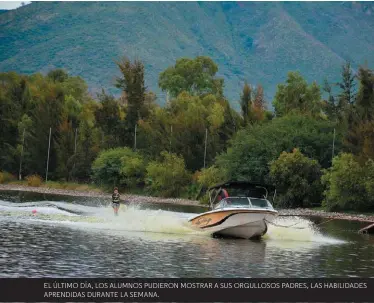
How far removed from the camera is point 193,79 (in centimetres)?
16000

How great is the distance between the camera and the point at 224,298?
2016cm

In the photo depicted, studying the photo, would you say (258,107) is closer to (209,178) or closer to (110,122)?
(110,122)

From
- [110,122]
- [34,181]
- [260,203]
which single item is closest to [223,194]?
[260,203]

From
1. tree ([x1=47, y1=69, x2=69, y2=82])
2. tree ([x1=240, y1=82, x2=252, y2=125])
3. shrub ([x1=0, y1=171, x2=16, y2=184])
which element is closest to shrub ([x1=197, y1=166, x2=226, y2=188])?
tree ([x1=240, y1=82, x2=252, y2=125])

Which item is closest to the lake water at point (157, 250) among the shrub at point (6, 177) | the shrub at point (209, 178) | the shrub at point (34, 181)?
the shrub at point (209, 178)

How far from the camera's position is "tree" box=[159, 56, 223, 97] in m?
158

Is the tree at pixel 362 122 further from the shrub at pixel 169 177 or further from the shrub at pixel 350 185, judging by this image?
the shrub at pixel 169 177

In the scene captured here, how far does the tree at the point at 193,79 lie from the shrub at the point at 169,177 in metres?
62.8

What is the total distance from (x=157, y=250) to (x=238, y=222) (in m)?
6.89

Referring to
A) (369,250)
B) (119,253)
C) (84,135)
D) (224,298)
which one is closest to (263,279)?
(224,298)

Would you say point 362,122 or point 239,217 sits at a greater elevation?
point 362,122

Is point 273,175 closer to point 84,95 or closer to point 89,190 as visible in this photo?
point 89,190
